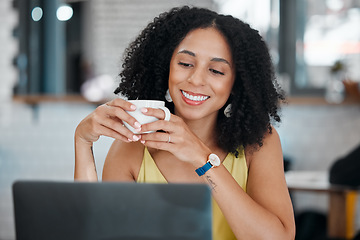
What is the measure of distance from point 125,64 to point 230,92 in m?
0.36

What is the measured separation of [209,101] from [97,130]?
345mm

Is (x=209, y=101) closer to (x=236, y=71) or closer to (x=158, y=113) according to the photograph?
(x=236, y=71)

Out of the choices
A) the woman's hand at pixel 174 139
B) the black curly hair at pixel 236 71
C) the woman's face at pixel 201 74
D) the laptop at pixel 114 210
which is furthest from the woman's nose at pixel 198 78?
the laptop at pixel 114 210

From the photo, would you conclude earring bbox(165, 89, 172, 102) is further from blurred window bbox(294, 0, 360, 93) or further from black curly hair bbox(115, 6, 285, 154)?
blurred window bbox(294, 0, 360, 93)

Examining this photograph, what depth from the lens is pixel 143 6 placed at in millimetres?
4109

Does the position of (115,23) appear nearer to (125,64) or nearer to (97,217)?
(125,64)

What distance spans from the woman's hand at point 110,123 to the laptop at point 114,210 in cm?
37

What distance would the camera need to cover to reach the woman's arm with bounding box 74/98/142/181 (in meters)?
1.08

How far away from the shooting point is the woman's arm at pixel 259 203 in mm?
1116

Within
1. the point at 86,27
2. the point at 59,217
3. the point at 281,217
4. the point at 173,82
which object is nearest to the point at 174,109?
the point at 173,82

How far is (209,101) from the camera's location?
136 cm

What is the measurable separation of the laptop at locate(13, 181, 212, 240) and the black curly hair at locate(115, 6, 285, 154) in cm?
75

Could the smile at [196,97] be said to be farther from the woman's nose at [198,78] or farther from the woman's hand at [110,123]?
the woman's hand at [110,123]

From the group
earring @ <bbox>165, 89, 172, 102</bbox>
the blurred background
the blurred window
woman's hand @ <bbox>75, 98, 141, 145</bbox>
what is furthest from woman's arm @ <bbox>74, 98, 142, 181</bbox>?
the blurred window
